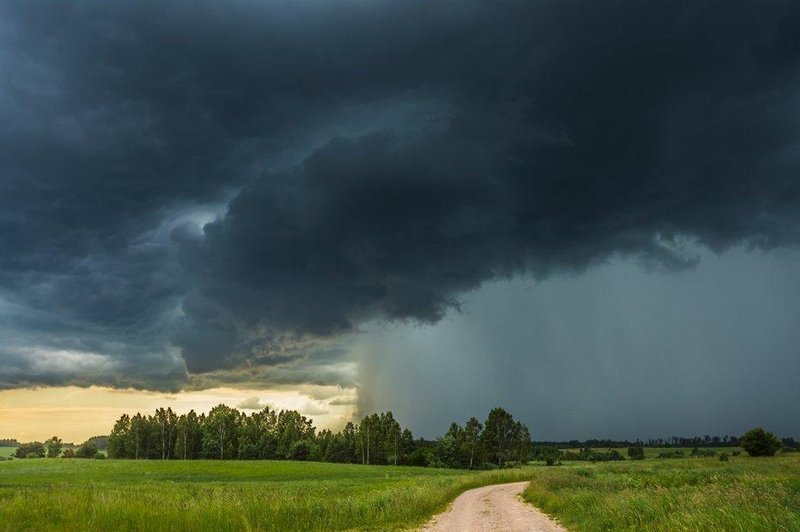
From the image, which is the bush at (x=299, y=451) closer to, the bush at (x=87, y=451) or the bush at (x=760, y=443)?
the bush at (x=87, y=451)

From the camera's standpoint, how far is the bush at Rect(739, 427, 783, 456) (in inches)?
4584

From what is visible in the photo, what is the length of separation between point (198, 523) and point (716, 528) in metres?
18.7

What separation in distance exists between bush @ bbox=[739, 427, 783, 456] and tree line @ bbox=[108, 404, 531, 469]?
6457 centimetres

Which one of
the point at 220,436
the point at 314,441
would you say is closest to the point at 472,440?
the point at 314,441

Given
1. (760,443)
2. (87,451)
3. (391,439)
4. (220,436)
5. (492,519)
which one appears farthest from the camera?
(87,451)

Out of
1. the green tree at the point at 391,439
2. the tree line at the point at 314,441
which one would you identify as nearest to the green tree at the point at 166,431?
Result: the tree line at the point at 314,441

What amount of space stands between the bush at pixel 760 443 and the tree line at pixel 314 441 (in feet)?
212

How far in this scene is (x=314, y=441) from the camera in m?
175

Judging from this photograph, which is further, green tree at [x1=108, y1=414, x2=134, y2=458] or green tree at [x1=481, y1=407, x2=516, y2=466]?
green tree at [x1=108, y1=414, x2=134, y2=458]

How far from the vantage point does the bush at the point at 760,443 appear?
4584 inches

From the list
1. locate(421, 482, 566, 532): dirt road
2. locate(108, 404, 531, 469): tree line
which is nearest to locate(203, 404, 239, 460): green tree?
locate(108, 404, 531, 469): tree line

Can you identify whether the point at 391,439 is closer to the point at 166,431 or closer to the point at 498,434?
the point at 498,434

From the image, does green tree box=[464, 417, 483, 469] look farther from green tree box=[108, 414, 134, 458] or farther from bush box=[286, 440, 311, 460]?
green tree box=[108, 414, 134, 458]

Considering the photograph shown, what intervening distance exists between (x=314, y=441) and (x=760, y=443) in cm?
12495
